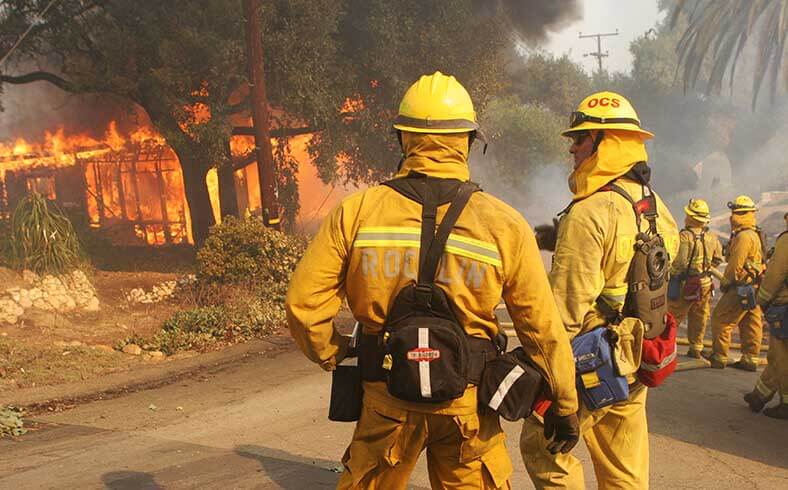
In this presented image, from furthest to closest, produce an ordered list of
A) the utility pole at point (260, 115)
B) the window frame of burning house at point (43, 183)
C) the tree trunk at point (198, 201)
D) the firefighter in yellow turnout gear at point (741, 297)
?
the window frame of burning house at point (43, 183) → the tree trunk at point (198, 201) → the utility pole at point (260, 115) → the firefighter in yellow turnout gear at point (741, 297)

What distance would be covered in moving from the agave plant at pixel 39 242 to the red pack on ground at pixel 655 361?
34.1 feet

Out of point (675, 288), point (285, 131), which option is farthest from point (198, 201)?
point (675, 288)

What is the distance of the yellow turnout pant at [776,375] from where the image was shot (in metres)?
6.15

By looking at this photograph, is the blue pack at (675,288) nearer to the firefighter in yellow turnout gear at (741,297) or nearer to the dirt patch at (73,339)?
the firefighter in yellow turnout gear at (741,297)

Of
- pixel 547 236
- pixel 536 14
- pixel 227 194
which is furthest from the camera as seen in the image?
pixel 536 14

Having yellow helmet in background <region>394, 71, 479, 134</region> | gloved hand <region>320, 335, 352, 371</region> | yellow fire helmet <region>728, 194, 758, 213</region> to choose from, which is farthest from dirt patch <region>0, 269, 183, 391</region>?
yellow fire helmet <region>728, 194, 758, 213</region>

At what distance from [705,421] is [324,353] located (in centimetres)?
444

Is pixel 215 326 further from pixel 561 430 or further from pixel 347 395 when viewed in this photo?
pixel 561 430

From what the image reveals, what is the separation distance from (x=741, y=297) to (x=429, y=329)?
20.7 ft

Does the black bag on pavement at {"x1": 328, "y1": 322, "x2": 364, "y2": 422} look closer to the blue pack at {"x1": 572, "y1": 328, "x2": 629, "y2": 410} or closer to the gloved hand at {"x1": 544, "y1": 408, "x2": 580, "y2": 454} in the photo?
the gloved hand at {"x1": 544, "y1": 408, "x2": 580, "y2": 454}

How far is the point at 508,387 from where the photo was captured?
8.36 feet

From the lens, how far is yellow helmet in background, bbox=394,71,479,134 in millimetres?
2646

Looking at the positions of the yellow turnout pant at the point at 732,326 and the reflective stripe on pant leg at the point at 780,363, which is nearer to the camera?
the reflective stripe on pant leg at the point at 780,363

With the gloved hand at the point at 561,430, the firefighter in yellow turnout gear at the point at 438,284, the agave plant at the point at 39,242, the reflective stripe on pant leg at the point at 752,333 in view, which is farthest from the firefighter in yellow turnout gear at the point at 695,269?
the agave plant at the point at 39,242
